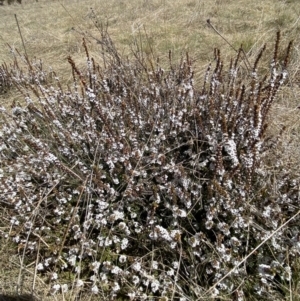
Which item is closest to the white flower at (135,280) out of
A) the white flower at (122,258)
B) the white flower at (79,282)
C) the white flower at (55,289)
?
the white flower at (122,258)

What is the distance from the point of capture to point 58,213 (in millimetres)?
1854

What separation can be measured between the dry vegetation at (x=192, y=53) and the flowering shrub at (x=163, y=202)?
1.0 inches

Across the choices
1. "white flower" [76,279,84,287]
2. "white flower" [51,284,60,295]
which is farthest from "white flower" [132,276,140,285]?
"white flower" [51,284,60,295]

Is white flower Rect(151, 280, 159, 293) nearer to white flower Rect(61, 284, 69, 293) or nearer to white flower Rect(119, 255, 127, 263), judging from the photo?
white flower Rect(119, 255, 127, 263)

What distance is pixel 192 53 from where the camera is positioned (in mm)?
4023

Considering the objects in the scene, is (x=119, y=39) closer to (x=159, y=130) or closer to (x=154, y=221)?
(x=159, y=130)

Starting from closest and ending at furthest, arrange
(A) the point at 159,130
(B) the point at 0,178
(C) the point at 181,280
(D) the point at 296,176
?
(C) the point at 181,280
(D) the point at 296,176
(A) the point at 159,130
(B) the point at 0,178

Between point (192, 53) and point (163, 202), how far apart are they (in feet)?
8.99

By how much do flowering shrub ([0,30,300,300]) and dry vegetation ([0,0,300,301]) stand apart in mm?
24

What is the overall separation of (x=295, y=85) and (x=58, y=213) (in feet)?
7.62

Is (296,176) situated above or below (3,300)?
above

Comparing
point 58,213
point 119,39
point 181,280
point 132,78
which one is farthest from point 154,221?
point 119,39

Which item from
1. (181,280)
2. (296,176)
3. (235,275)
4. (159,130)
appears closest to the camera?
(235,275)

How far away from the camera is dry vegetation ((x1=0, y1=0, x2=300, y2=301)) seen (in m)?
1.66
